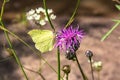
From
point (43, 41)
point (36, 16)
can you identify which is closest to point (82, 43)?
point (36, 16)

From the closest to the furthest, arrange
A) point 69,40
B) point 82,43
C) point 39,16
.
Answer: point 69,40 < point 39,16 < point 82,43

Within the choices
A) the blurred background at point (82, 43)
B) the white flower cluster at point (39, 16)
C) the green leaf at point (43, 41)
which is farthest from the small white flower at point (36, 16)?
the blurred background at point (82, 43)

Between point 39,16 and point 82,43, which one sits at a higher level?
point 39,16

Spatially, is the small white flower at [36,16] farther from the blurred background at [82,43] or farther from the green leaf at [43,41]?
the blurred background at [82,43]

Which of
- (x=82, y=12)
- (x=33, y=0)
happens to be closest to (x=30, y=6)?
(x=33, y=0)

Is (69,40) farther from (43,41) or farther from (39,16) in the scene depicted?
(39,16)

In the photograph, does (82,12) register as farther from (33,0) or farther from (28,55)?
(28,55)

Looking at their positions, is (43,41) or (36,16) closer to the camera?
(43,41)

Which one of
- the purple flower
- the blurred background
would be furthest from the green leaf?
the blurred background
